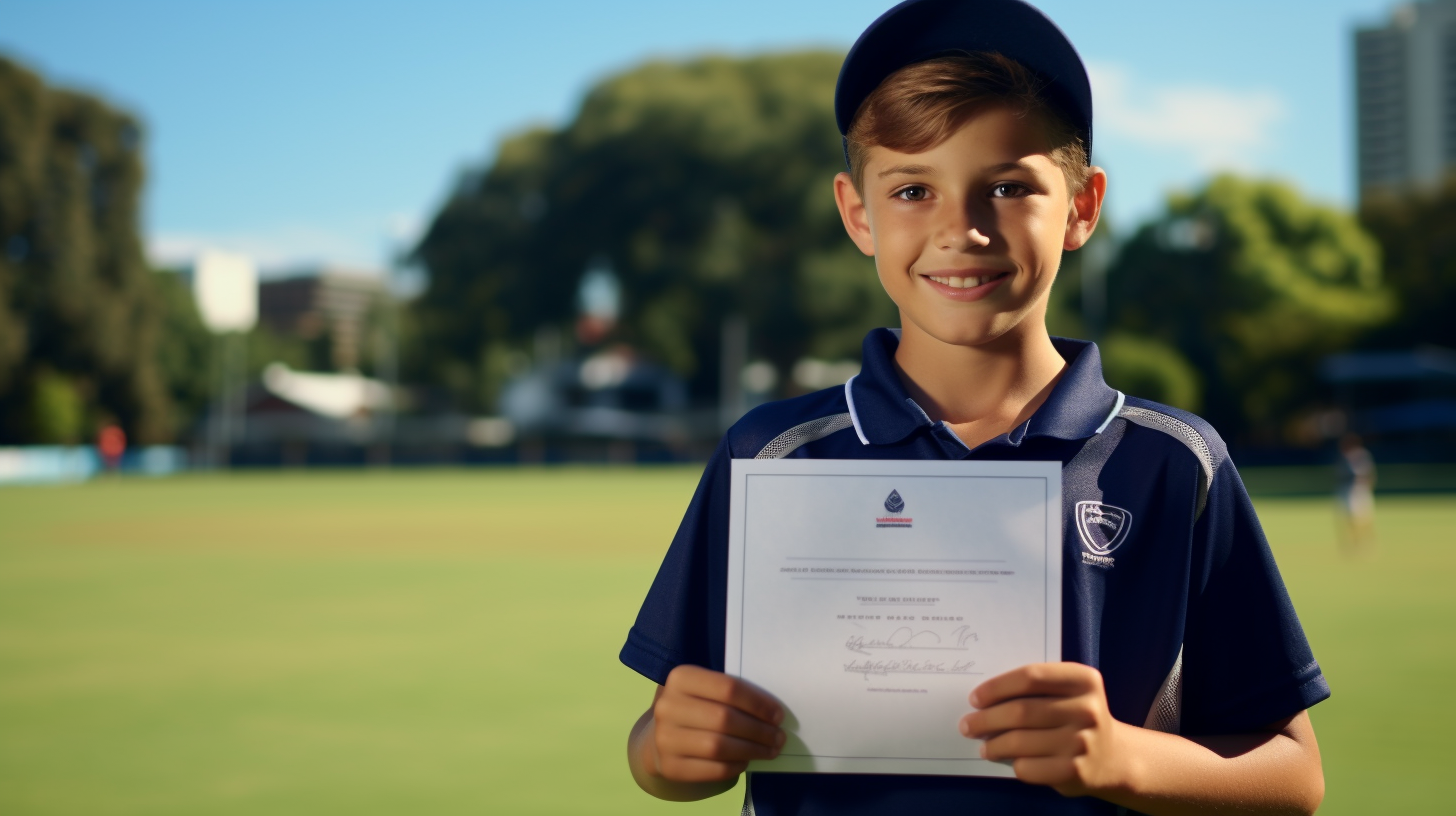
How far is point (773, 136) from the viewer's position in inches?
2112

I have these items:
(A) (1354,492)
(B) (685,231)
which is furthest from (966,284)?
(B) (685,231)

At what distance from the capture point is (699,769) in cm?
162

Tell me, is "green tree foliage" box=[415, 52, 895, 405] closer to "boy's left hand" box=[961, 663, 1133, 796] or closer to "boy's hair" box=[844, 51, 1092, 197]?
"boy's hair" box=[844, 51, 1092, 197]

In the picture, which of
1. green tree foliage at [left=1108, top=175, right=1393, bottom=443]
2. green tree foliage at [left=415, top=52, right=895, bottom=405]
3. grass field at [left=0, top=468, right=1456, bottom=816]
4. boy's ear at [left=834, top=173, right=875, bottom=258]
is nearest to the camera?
boy's ear at [left=834, top=173, right=875, bottom=258]

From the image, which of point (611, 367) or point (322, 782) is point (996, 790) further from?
point (611, 367)

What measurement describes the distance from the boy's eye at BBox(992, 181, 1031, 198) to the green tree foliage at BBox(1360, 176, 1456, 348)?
49856mm

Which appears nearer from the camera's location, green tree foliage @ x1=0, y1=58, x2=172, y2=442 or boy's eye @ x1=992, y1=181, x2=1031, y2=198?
boy's eye @ x1=992, y1=181, x2=1031, y2=198

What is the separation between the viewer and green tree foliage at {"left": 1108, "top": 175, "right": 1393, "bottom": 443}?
158ft

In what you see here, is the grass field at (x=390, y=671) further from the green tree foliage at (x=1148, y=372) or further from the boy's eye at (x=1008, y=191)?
the green tree foliage at (x=1148, y=372)

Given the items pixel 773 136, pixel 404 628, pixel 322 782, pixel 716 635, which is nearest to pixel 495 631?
pixel 404 628

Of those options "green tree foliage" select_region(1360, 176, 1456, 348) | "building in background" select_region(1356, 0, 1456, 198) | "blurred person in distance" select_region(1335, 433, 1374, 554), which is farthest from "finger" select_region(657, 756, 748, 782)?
"building in background" select_region(1356, 0, 1456, 198)

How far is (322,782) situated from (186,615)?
608 centimetres
